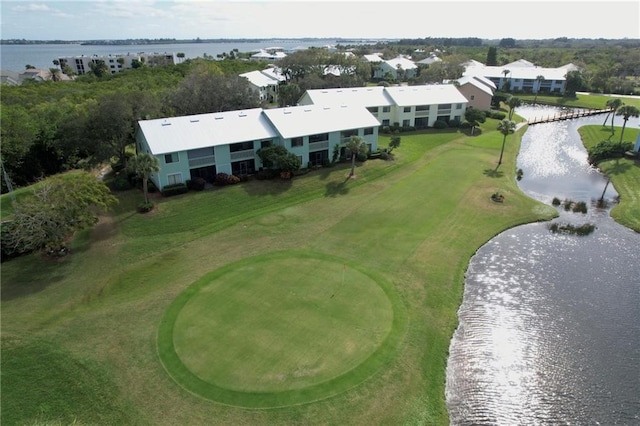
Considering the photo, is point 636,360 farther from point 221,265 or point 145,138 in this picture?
point 145,138

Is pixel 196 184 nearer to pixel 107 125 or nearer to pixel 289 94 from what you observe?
pixel 107 125

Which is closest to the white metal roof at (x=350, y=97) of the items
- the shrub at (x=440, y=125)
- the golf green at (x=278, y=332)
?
the shrub at (x=440, y=125)

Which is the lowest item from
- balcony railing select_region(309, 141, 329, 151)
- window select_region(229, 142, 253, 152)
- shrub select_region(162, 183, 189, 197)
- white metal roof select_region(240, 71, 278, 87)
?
shrub select_region(162, 183, 189, 197)

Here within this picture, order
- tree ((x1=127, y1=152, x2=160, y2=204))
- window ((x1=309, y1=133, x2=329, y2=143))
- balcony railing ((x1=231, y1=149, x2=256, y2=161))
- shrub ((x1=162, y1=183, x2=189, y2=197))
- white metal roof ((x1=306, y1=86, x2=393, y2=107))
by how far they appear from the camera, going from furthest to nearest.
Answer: white metal roof ((x1=306, y1=86, x2=393, y2=107)) → window ((x1=309, y1=133, x2=329, y2=143)) → balcony railing ((x1=231, y1=149, x2=256, y2=161)) → shrub ((x1=162, y1=183, x2=189, y2=197)) → tree ((x1=127, y1=152, x2=160, y2=204))

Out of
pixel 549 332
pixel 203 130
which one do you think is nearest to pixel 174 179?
pixel 203 130

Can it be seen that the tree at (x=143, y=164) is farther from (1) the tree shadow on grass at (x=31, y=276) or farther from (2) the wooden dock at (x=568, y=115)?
(2) the wooden dock at (x=568, y=115)

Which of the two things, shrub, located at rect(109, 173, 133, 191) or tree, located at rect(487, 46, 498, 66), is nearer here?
shrub, located at rect(109, 173, 133, 191)

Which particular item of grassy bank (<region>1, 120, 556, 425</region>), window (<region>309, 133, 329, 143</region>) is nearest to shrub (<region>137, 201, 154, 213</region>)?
grassy bank (<region>1, 120, 556, 425</region>)

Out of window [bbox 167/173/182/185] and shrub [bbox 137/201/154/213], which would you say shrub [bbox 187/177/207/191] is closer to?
window [bbox 167/173/182/185]
